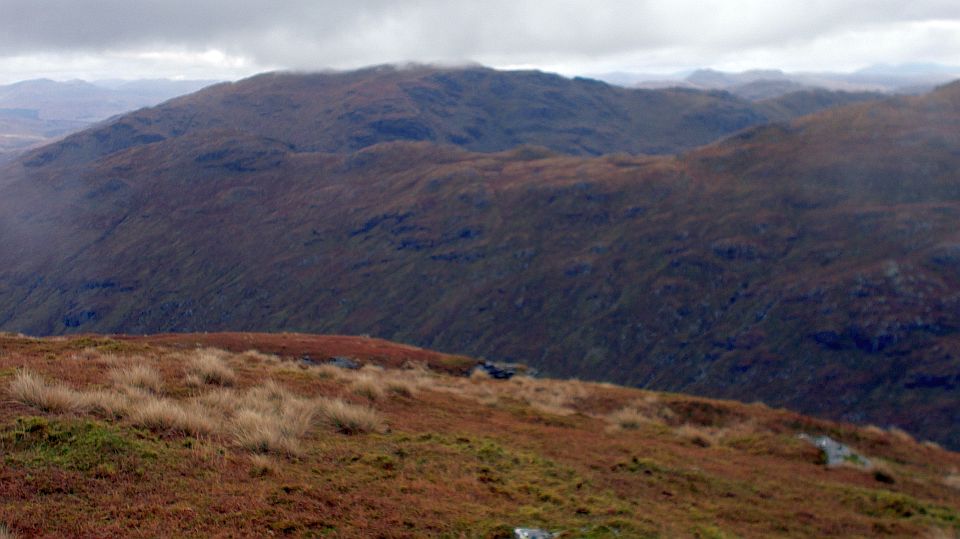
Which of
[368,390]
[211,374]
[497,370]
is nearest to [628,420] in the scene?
[368,390]

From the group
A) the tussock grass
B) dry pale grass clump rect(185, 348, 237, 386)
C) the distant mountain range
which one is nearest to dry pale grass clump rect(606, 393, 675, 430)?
dry pale grass clump rect(185, 348, 237, 386)

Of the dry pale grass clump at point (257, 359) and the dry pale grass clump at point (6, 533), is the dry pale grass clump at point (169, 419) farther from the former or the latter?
the dry pale grass clump at point (257, 359)

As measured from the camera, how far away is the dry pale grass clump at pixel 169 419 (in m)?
10.3

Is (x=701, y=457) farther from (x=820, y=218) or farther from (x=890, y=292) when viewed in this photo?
(x=820, y=218)

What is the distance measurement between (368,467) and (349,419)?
239 centimetres

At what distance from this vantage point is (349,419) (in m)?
12.4

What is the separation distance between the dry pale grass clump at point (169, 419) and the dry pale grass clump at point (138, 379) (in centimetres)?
180

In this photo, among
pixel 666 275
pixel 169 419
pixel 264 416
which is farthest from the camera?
pixel 666 275

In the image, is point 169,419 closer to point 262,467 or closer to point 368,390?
point 262,467

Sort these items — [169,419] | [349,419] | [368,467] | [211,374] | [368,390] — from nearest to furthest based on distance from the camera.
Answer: [368,467] → [169,419] → [349,419] → [211,374] → [368,390]

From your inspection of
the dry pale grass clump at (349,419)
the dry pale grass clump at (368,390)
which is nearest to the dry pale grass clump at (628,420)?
the dry pale grass clump at (368,390)

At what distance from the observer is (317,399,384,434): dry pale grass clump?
12.4 meters

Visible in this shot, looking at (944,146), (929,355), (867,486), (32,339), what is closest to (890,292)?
(929,355)

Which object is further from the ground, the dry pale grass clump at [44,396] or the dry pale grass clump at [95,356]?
the dry pale grass clump at [44,396]
